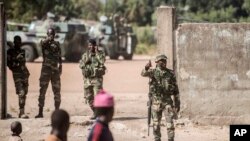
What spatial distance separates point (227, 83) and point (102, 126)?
6.50m

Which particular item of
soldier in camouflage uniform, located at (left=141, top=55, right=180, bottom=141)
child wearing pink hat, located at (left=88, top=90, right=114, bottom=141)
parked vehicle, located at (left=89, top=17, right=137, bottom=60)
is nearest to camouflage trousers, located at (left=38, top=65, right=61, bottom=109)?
soldier in camouflage uniform, located at (left=141, top=55, right=180, bottom=141)

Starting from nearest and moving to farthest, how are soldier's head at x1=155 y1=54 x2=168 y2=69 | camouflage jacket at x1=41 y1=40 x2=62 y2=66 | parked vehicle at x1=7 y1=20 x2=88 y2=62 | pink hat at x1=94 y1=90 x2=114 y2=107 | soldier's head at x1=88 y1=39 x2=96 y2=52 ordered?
pink hat at x1=94 y1=90 x2=114 y2=107 < soldier's head at x1=155 y1=54 x2=168 y2=69 < soldier's head at x1=88 y1=39 x2=96 y2=52 < camouflage jacket at x1=41 y1=40 x2=62 y2=66 < parked vehicle at x1=7 y1=20 x2=88 y2=62

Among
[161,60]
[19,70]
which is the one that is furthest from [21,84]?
[161,60]

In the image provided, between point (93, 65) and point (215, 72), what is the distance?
211 centimetres

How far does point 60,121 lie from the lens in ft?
15.0

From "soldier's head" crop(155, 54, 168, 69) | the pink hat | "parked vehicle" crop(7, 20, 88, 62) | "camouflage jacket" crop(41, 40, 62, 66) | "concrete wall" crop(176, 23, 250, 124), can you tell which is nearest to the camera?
the pink hat

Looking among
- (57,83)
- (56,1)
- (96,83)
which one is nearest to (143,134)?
(96,83)

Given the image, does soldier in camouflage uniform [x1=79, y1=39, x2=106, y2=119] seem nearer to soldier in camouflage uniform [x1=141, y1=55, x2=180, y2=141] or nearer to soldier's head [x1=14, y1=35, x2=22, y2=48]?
soldier's head [x1=14, y1=35, x2=22, y2=48]

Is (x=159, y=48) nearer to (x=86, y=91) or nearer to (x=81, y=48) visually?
(x=86, y=91)

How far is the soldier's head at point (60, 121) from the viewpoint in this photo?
456 cm

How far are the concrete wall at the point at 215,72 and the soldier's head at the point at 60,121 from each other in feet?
21.2

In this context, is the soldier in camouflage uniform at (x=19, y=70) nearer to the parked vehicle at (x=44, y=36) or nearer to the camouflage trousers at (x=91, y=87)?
the camouflage trousers at (x=91, y=87)

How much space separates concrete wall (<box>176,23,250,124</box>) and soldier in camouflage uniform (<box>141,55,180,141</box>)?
222cm

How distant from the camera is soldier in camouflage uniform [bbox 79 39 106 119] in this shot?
10680mm
